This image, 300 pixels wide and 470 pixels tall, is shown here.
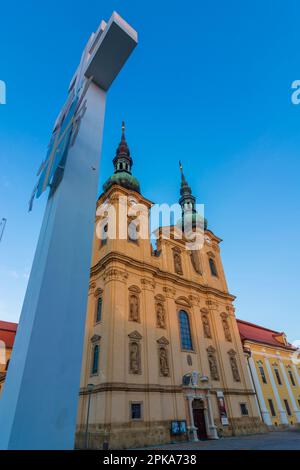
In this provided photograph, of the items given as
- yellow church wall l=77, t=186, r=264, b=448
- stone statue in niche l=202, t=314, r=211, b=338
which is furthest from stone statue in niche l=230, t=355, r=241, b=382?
stone statue in niche l=202, t=314, r=211, b=338

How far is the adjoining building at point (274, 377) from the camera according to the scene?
26.4 m

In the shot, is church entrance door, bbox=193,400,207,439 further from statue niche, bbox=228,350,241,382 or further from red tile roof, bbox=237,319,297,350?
red tile roof, bbox=237,319,297,350

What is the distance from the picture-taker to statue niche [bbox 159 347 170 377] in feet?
60.6

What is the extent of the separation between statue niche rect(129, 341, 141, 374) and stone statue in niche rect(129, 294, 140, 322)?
1.58m

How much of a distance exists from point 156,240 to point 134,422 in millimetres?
14416

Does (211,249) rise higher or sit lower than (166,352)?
higher

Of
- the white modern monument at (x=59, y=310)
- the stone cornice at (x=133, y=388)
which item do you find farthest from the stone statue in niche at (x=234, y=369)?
the white modern monument at (x=59, y=310)

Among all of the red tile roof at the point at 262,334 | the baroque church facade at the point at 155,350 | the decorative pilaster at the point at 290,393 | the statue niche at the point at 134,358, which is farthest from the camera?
the red tile roof at the point at 262,334

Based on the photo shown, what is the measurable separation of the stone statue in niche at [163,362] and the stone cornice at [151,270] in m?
5.58

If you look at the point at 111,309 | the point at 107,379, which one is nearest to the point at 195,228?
the point at 111,309

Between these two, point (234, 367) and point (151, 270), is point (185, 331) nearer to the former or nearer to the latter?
point (151, 270)

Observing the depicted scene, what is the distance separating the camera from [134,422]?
15.3m

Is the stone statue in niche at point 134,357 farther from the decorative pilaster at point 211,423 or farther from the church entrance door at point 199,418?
the decorative pilaster at point 211,423

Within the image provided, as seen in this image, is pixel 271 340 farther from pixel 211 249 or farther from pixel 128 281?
pixel 128 281
